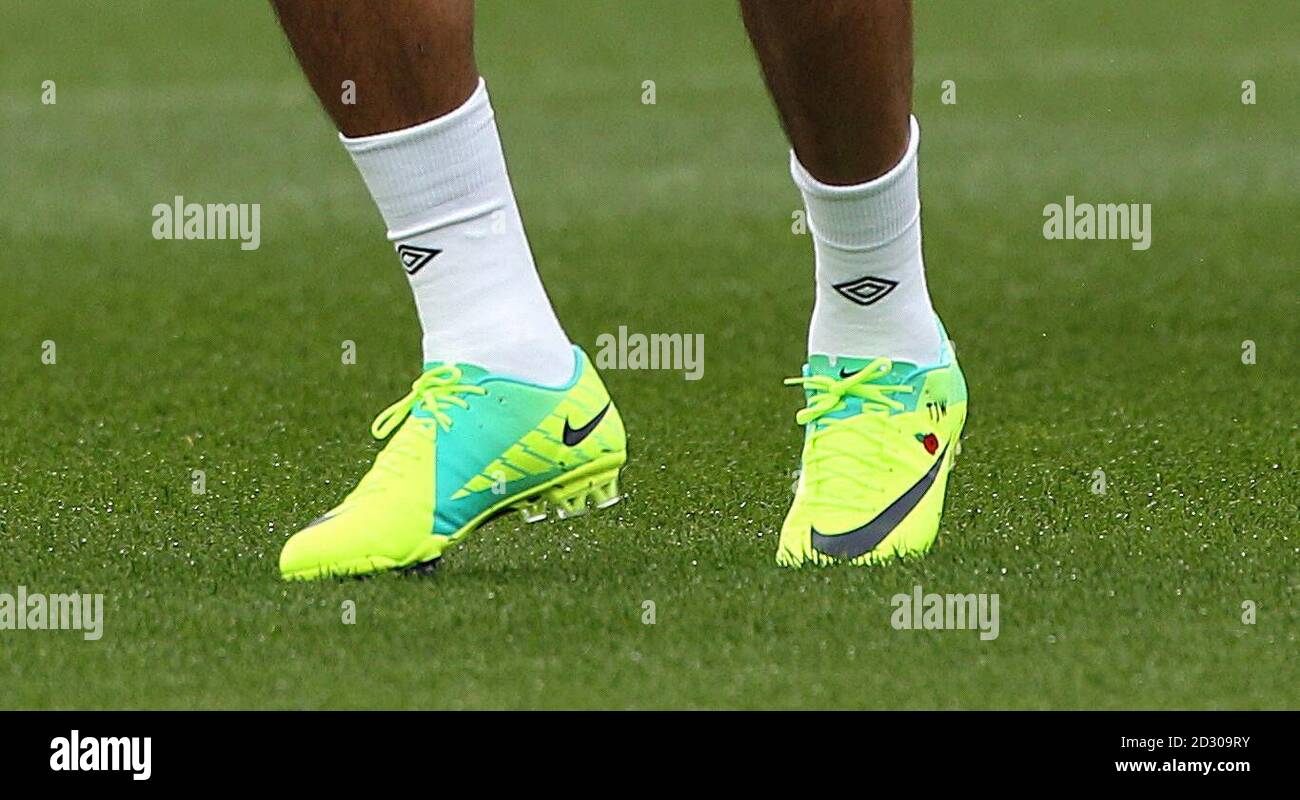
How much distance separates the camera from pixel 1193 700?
1620mm

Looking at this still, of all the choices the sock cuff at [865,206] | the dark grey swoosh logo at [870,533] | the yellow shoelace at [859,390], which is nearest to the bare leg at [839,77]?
the sock cuff at [865,206]

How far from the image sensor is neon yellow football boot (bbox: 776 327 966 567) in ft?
6.94

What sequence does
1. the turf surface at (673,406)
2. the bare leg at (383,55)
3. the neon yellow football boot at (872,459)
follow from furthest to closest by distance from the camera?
the neon yellow football boot at (872,459), the bare leg at (383,55), the turf surface at (673,406)

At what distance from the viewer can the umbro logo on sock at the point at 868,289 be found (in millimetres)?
2180

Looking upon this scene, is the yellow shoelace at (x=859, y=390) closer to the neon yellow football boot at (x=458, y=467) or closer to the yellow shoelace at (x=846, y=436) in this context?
the yellow shoelace at (x=846, y=436)

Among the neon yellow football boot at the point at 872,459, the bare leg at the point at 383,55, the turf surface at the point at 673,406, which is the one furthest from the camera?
the neon yellow football boot at the point at 872,459

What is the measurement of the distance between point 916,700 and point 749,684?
0.41ft

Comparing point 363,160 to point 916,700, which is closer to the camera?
point 916,700

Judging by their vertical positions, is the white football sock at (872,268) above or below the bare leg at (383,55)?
below

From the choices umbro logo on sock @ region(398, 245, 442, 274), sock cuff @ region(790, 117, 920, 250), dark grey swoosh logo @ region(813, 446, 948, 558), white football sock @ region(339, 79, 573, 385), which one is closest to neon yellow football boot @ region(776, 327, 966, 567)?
dark grey swoosh logo @ region(813, 446, 948, 558)

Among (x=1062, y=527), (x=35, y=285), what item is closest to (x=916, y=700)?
(x=1062, y=527)

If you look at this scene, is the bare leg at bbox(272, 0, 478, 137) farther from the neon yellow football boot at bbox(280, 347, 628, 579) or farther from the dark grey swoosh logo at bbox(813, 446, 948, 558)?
the dark grey swoosh logo at bbox(813, 446, 948, 558)

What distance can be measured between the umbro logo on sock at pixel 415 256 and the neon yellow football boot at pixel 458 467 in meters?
0.09

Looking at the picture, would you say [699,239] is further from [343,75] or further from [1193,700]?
[1193,700]
